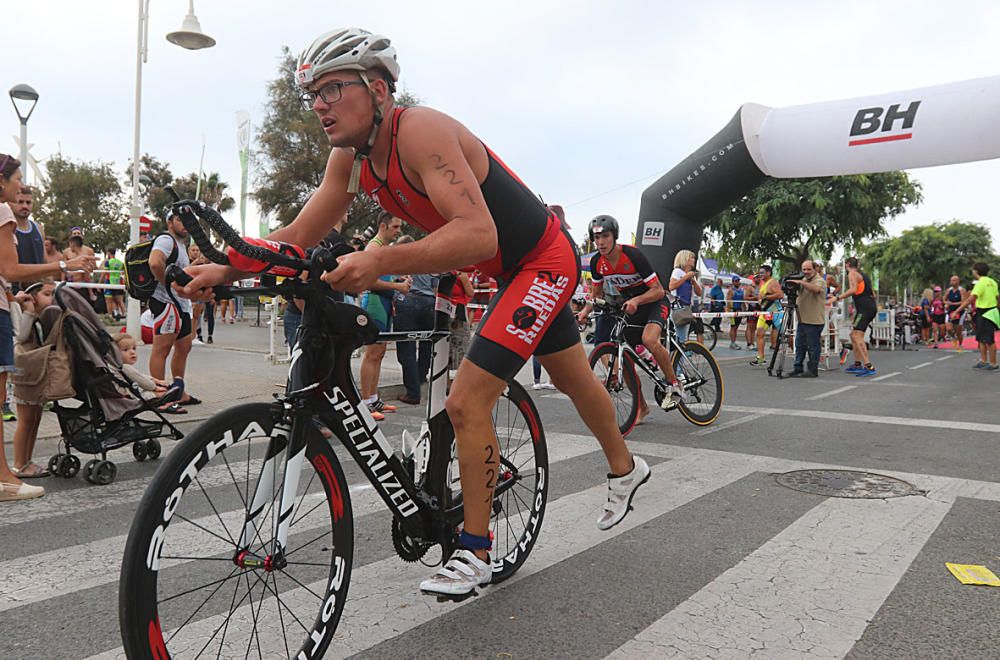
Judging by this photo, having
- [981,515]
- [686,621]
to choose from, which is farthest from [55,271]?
[981,515]

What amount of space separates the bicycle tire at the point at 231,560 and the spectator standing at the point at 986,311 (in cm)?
1478

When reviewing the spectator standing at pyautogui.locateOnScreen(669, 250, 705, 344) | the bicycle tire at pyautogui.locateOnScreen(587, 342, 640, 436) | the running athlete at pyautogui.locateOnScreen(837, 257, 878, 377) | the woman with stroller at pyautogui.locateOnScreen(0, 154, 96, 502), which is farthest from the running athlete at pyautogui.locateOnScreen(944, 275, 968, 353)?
the woman with stroller at pyautogui.locateOnScreen(0, 154, 96, 502)

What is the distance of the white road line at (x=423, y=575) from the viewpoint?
2549 millimetres

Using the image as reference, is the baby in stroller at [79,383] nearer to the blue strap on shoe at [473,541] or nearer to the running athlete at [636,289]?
the blue strap on shoe at [473,541]

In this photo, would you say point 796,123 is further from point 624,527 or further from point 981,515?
point 624,527

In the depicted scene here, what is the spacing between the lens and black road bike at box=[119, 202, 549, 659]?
1.86 m

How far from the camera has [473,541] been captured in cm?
265

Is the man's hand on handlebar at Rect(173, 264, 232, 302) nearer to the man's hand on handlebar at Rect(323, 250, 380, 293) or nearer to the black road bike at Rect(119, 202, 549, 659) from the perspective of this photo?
the black road bike at Rect(119, 202, 549, 659)

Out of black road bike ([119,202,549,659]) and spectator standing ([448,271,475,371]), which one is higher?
spectator standing ([448,271,475,371])

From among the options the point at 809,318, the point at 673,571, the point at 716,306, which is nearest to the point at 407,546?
the point at 673,571

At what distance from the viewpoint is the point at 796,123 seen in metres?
13.3

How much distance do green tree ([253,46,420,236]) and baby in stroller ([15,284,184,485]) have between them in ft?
99.6

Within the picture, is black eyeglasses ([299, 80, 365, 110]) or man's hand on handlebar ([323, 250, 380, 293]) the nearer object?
man's hand on handlebar ([323, 250, 380, 293])

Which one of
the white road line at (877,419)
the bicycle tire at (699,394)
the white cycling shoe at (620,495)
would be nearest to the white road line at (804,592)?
the white cycling shoe at (620,495)
